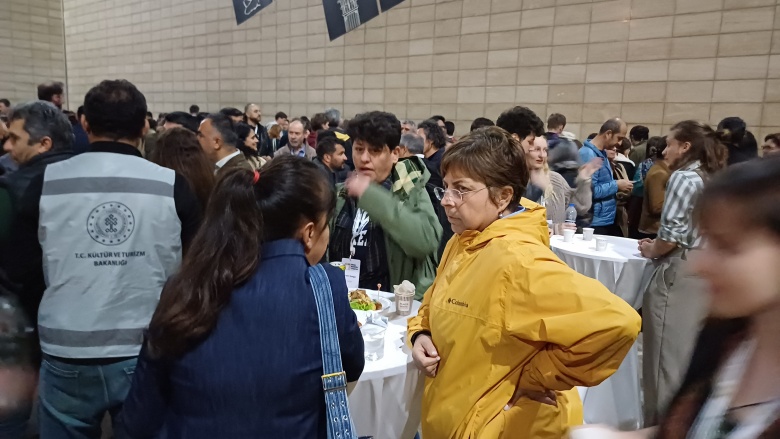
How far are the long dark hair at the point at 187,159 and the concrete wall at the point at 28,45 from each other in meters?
16.5

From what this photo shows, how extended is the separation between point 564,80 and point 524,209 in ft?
25.2

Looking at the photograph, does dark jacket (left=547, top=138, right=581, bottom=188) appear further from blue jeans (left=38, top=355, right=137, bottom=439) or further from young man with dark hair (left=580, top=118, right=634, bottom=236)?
blue jeans (left=38, top=355, right=137, bottom=439)

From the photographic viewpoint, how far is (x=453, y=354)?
1528 mm

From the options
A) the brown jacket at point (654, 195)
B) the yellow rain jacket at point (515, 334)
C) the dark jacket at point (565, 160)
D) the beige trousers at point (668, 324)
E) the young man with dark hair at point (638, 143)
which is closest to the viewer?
the yellow rain jacket at point (515, 334)

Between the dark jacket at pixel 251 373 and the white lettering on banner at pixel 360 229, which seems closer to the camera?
the dark jacket at pixel 251 373

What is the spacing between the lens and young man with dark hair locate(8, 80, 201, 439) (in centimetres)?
173

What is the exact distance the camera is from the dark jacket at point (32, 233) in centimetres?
176

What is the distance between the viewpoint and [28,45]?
1591 cm

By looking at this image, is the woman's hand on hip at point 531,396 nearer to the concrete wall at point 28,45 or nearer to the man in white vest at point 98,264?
the man in white vest at point 98,264

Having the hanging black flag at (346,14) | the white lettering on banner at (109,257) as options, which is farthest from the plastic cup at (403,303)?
the hanging black flag at (346,14)

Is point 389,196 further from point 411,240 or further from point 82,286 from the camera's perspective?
point 82,286

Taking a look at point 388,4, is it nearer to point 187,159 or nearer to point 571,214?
point 571,214

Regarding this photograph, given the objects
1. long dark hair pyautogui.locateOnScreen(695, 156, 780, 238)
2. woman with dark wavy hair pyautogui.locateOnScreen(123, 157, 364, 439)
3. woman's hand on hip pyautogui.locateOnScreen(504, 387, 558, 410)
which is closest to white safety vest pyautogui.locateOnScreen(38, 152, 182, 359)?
woman with dark wavy hair pyautogui.locateOnScreen(123, 157, 364, 439)

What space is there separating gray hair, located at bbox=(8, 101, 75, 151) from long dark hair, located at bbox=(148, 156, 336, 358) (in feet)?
6.27
